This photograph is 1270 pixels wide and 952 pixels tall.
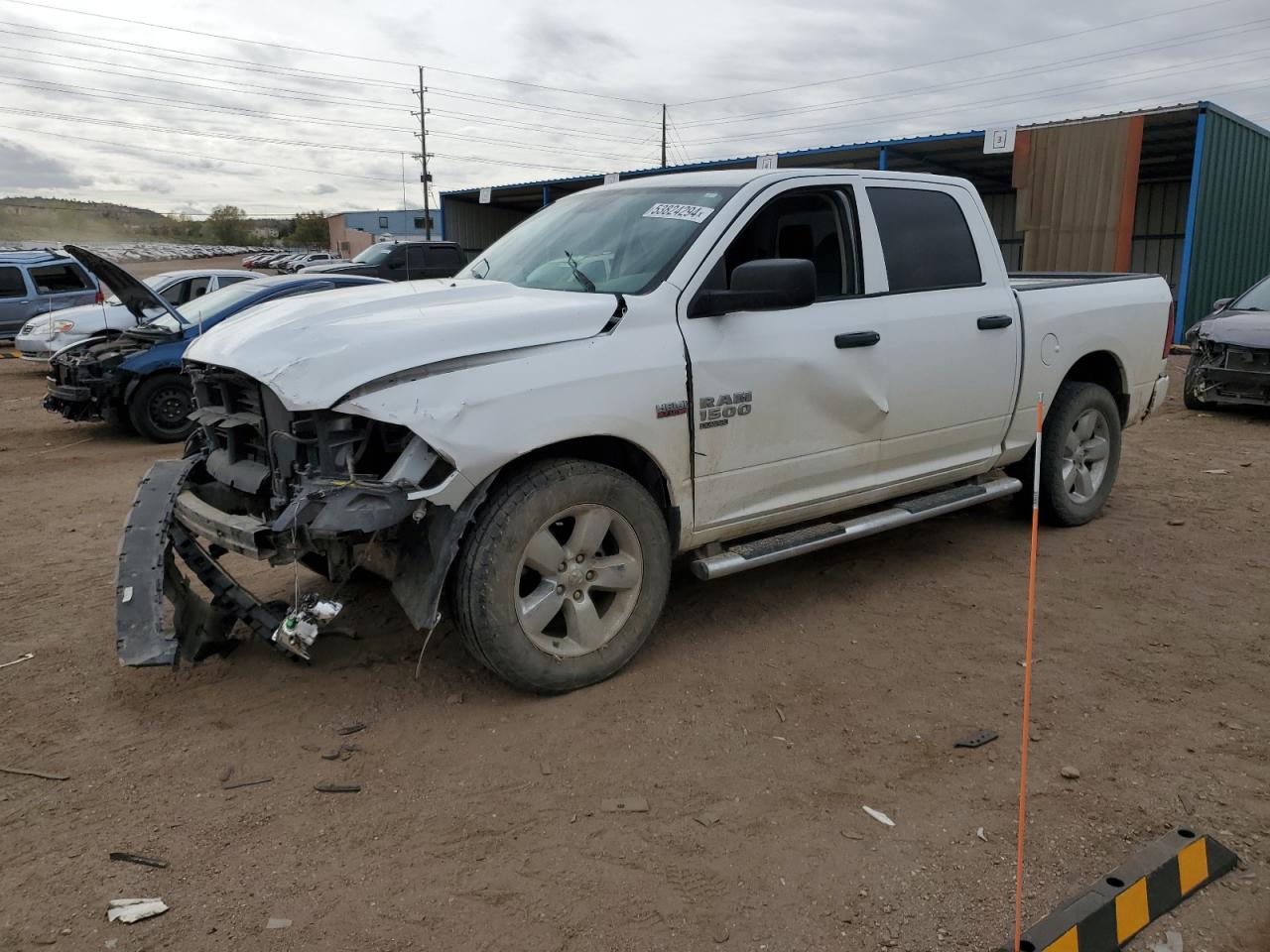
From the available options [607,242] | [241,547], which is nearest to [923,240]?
[607,242]

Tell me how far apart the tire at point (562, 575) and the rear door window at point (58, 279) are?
16312 millimetres

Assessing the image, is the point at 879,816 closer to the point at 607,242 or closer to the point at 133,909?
the point at 133,909

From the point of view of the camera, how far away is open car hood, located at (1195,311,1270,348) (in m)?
9.79

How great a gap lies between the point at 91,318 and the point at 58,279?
503 cm

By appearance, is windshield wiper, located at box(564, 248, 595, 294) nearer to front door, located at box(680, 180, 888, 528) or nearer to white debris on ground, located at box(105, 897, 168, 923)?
front door, located at box(680, 180, 888, 528)

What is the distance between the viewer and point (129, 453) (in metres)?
8.96

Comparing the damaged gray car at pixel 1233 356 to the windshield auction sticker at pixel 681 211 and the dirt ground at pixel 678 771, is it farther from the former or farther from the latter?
the windshield auction sticker at pixel 681 211

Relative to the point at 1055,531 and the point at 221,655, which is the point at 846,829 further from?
the point at 1055,531

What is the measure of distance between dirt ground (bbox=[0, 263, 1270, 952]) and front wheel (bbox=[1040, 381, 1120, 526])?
0.73m

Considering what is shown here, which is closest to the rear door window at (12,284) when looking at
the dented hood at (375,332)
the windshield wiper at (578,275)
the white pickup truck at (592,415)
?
the white pickup truck at (592,415)

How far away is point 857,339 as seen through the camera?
4375mm

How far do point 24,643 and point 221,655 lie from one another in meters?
0.98

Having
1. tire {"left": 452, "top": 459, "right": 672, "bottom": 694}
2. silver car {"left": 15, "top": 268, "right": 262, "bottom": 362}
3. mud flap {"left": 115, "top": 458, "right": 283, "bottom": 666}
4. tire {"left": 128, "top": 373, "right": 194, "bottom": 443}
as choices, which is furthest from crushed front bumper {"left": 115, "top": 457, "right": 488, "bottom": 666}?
silver car {"left": 15, "top": 268, "right": 262, "bottom": 362}

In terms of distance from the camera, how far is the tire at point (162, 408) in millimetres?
9352
